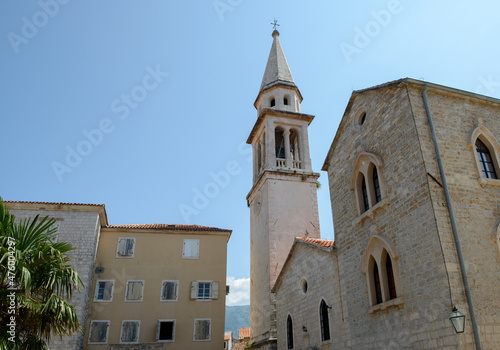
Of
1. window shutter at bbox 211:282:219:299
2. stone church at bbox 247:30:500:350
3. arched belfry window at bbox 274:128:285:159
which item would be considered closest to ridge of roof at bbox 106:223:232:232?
window shutter at bbox 211:282:219:299

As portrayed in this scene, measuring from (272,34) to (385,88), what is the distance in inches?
998

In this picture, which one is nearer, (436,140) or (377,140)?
(436,140)

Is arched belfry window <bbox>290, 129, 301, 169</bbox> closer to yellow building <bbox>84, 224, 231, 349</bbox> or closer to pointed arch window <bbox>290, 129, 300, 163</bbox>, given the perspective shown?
pointed arch window <bbox>290, 129, 300, 163</bbox>

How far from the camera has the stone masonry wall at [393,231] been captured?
10.3 m

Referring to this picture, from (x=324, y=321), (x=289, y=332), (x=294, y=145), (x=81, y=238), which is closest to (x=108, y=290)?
(x=81, y=238)

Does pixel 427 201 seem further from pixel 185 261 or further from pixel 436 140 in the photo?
pixel 185 261

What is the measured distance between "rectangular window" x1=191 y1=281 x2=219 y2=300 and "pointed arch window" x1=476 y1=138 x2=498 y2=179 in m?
17.1

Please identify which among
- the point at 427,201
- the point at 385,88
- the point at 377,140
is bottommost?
the point at 427,201

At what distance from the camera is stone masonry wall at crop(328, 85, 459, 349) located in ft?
33.9

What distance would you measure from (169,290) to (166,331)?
7.69ft

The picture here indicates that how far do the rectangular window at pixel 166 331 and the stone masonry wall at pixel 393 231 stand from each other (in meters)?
12.0

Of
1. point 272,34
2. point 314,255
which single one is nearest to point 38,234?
point 314,255

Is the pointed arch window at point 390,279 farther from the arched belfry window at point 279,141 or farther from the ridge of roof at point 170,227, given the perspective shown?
the arched belfry window at point 279,141

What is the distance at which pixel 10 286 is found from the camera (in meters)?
10.2
